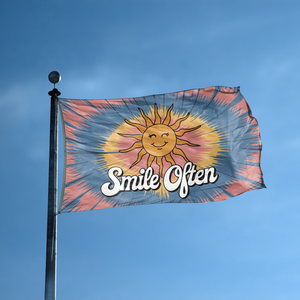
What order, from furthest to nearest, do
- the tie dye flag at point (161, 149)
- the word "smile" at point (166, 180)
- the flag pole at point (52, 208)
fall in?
the word "smile" at point (166, 180), the tie dye flag at point (161, 149), the flag pole at point (52, 208)

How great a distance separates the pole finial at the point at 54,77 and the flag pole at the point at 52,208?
17.4 inches

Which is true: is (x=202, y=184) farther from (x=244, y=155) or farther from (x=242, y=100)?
(x=242, y=100)

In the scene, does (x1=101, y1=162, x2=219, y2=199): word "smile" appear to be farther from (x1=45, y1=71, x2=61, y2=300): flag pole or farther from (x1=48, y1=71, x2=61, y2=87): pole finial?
(x1=48, y1=71, x2=61, y2=87): pole finial

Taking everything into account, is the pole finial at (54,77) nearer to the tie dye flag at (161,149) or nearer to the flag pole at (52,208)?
the flag pole at (52,208)

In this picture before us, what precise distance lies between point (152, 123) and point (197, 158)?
7.01 feet

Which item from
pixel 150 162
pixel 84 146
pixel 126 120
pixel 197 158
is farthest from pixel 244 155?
pixel 84 146

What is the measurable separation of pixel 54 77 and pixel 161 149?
458 cm

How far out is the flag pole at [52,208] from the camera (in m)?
12.2

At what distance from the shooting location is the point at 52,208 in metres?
12.9

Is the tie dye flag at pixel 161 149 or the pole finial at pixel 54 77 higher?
the pole finial at pixel 54 77

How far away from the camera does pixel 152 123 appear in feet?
55.7

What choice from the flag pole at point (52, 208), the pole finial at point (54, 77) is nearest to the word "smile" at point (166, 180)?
the flag pole at point (52, 208)

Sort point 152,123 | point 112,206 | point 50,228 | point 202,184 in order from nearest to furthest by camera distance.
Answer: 1. point 50,228
2. point 112,206
3. point 202,184
4. point 152,123

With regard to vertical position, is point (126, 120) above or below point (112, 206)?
above
